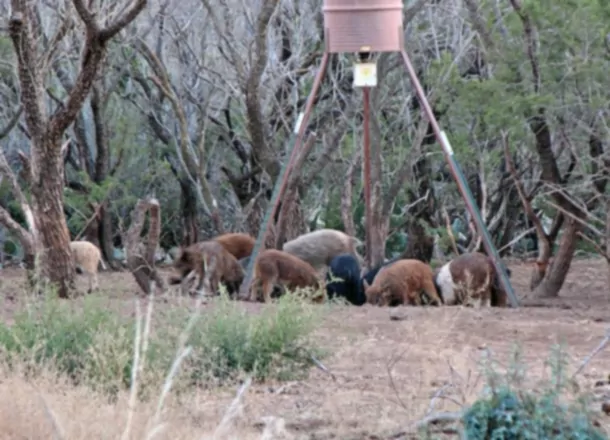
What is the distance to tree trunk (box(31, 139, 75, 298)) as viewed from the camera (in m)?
10.2

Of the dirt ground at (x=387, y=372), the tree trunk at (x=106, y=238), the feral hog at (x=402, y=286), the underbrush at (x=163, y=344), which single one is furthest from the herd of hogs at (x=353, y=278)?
the underbrush at (x=163, y=344)

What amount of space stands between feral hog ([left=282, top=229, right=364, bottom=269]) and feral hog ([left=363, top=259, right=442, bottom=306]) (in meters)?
2.30

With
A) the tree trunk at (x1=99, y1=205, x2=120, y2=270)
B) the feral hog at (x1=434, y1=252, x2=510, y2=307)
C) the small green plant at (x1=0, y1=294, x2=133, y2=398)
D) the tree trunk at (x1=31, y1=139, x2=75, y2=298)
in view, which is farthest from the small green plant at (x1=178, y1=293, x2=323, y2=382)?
the tree trunk at (x1=99, y1=205, x2=120, y2=270)

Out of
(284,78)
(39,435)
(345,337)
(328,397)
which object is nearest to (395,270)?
(345,337)

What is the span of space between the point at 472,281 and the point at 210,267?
2357mm

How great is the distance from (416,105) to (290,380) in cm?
927

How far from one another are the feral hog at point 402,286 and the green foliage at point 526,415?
657 cm

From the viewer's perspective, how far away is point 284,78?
15.2 meters

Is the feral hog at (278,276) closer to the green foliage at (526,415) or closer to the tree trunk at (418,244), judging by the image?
the tree trunk at (418,244)

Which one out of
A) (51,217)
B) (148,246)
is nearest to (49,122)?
(51,217)

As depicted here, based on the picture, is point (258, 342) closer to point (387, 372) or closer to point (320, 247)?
point (387, 372)

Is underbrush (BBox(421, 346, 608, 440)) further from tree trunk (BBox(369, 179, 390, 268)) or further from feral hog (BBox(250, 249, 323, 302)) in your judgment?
tree trunk (BBox(369, 179, 390, 268))

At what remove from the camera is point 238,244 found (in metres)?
13.5

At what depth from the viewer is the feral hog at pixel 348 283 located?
40.0 feet
